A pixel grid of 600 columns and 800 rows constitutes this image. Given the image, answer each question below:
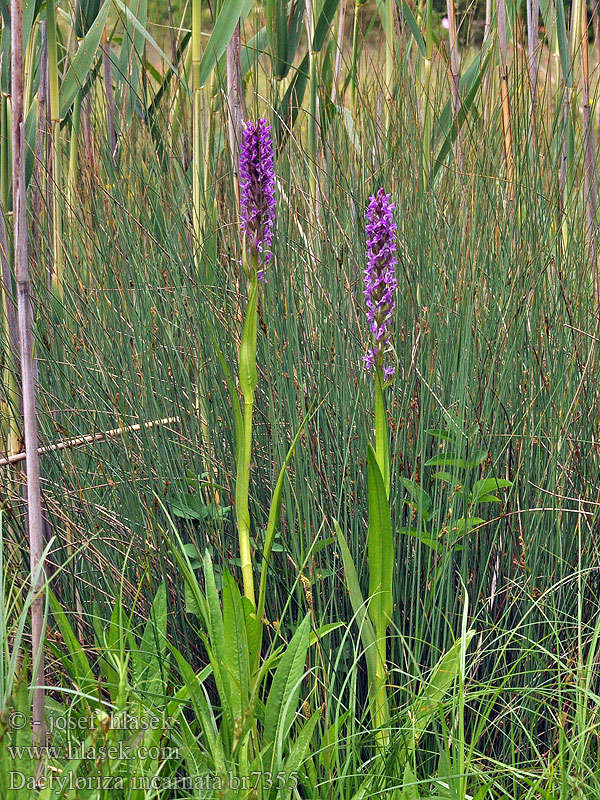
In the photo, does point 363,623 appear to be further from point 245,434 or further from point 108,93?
point 108,93

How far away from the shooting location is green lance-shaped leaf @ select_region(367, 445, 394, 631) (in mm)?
1135

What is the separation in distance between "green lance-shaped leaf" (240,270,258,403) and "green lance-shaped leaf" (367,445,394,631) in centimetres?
22

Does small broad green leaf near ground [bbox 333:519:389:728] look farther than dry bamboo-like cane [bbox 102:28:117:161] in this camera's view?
No

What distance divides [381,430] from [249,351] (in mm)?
230

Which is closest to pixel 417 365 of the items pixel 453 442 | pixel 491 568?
pixel 453 442

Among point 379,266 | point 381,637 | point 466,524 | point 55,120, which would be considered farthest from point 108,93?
point 381,637

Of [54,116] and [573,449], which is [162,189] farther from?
[573,449]

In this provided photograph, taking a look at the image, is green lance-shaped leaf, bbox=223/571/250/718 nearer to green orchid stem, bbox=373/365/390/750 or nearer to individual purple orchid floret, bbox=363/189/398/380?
green orchid stem, bbox=373/365/390/750

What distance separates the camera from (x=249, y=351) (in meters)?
1.16

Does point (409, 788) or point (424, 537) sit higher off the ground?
point (424, 537)

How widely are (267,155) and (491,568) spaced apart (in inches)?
35.7

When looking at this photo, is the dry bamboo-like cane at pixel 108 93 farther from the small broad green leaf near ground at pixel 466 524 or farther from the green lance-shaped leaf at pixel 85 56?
the small broad green leaf near ground at pixel 466 524

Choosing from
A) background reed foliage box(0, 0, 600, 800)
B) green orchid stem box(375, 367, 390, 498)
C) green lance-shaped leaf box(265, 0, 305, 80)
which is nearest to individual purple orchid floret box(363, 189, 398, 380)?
green orchid stem box(375, 367, 390, 498)

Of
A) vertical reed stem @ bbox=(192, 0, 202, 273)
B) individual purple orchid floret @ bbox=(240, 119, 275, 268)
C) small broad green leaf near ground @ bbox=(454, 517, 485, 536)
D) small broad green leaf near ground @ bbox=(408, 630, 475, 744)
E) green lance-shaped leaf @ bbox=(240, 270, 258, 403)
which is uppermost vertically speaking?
vertical reed stem @ bbox=(192, 0, 202, 273)
